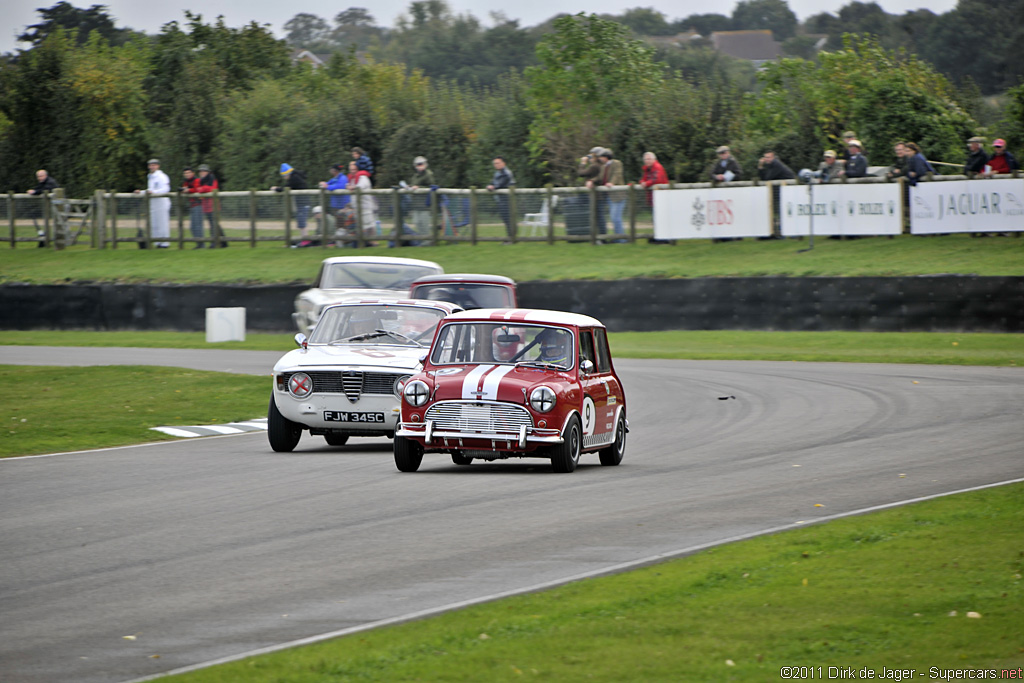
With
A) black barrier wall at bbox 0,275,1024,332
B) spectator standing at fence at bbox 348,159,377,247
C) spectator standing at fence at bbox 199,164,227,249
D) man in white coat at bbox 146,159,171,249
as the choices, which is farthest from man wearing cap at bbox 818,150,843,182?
man in white coat at bbox 146,159,171,249

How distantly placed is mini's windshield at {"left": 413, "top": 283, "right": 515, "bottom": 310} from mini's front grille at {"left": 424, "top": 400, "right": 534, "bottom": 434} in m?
8.34

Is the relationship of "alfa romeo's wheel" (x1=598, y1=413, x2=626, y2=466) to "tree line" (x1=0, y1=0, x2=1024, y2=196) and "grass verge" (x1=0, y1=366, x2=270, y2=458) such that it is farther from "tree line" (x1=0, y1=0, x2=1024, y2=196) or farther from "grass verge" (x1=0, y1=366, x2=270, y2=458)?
"tree line" (x1=0, y1=0, x2=1024, y2=196)

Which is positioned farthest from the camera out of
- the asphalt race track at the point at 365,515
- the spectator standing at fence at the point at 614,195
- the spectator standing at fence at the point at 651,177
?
the spectator standing at fence at the point at 614,195

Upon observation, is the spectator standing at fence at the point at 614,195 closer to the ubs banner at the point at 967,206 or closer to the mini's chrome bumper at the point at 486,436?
the ubs banner at the point at 967,206

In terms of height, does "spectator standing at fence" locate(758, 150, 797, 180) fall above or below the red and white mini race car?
above

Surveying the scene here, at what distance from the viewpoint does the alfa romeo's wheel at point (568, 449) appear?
1130 cm

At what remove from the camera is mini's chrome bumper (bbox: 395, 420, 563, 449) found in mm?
11086

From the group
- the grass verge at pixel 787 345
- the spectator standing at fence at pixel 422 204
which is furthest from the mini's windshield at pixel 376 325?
the spectator standing at fence at pixel 422 204

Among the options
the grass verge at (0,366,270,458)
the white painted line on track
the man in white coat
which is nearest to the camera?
the white painted line on track

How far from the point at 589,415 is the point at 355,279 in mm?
11295

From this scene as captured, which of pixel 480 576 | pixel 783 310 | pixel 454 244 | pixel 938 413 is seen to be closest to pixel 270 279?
pixel 454 244

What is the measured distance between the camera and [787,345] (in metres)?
25.3

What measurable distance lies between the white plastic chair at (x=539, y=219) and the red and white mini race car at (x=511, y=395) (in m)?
20.3

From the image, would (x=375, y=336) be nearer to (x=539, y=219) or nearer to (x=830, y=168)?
(x=830, y=168)
